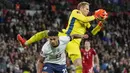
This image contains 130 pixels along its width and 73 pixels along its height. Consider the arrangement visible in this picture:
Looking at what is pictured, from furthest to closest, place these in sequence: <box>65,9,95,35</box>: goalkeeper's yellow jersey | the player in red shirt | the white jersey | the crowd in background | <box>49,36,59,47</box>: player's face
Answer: the crowd in background
the player in red shirt
<box>65,9,95,35</box>: goalkeeper's yellow jersey
the white jersey
<box>49,36,59,47</box>: player's face

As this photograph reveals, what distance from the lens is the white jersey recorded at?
439 inches

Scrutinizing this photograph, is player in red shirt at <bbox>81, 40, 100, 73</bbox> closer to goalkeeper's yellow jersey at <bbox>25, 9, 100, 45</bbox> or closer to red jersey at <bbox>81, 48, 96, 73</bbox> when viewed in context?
red jersey at <bbox>81, 48, 96, 73</bbox>

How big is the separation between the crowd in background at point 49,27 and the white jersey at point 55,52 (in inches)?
336

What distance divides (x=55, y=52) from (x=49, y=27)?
15556mm

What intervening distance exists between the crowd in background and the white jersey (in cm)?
853

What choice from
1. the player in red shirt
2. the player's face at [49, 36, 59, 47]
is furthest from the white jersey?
the player in red shirt

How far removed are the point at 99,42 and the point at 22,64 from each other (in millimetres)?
7146

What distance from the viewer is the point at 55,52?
441 inches

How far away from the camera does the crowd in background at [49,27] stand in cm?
2091

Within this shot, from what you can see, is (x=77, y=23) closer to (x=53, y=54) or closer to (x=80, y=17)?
(x=80, y=17)

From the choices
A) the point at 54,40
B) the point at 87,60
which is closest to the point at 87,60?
the point at 87,60

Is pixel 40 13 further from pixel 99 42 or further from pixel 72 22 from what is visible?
pixel 72 22

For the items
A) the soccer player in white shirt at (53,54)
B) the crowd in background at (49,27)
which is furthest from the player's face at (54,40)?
the crowd in background at (49,27)

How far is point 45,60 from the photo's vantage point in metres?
11.4
